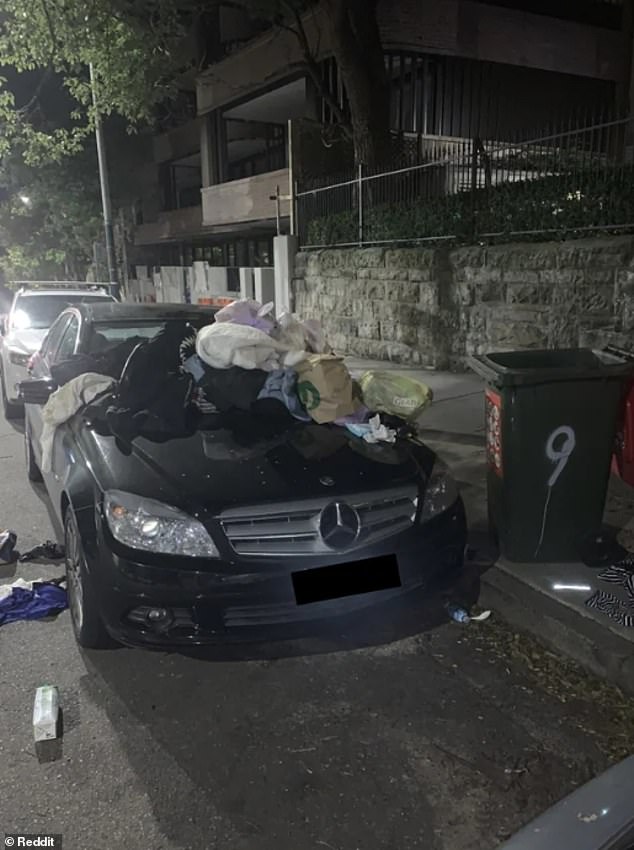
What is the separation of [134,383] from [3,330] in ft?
21.4

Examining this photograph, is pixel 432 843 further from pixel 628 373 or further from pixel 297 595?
pixel 628 373

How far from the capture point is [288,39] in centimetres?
1627

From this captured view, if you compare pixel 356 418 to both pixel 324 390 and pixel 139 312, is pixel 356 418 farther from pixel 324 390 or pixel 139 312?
pixel 139 312

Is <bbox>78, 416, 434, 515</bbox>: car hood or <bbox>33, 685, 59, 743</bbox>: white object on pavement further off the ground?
<bbox>78, 416, 434, 515</bbox>: car hood

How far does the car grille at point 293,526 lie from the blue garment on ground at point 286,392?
1.01 metres

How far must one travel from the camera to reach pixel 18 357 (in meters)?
8.38

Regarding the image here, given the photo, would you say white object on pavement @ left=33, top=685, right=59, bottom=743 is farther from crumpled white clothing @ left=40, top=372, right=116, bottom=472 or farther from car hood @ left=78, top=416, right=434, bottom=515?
crumpled white clothing @ left=40, top=372, right=116, bottom=472

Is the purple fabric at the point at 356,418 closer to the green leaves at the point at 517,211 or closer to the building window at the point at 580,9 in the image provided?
the green leaves at the point at 517,211

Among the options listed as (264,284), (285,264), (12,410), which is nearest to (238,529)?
(12,410)

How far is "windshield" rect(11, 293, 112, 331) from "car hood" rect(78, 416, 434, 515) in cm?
646

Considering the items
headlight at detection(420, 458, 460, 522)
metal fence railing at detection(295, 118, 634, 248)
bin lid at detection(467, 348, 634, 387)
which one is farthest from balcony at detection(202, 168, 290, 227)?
headlight at detection(420, 458, 460, 522)

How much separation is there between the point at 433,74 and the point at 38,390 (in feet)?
47.1

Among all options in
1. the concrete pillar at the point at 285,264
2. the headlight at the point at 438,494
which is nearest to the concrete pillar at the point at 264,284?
the concrete pillar at the point at 285,264

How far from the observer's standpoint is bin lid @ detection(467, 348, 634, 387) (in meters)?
3.62
